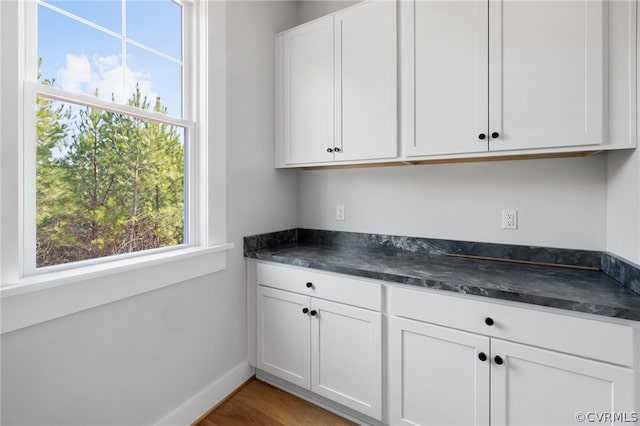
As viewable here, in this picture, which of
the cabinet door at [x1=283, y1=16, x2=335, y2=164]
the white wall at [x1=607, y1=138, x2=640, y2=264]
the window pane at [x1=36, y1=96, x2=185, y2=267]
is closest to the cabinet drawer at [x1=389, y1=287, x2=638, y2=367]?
the white wall at [x1=607, y1=138, x2=640, y2=264]

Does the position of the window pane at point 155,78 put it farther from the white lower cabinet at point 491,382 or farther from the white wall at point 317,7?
the white lower cabinet at point 491,382

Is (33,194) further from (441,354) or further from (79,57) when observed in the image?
(441,354)

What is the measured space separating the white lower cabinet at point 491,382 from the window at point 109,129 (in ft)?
4.48

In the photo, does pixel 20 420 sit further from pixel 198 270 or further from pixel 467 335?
pixel 467 335

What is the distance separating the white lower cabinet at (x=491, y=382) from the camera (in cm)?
110

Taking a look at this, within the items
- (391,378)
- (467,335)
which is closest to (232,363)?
(391,378)

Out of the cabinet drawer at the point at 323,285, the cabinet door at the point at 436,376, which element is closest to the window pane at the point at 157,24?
the cabinet drawer at the point at 323,285

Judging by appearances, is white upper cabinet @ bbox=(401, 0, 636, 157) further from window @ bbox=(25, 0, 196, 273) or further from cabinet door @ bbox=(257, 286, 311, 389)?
window @ bbox=(25, 0, 196, 273)

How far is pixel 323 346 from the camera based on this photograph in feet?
5.61

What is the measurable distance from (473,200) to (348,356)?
3.89 ft

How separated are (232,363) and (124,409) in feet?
2.18

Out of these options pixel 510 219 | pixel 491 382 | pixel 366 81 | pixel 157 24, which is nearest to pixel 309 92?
pixel 366 81

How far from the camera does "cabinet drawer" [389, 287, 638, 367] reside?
1068 mm

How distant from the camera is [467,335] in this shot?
1.31 m
